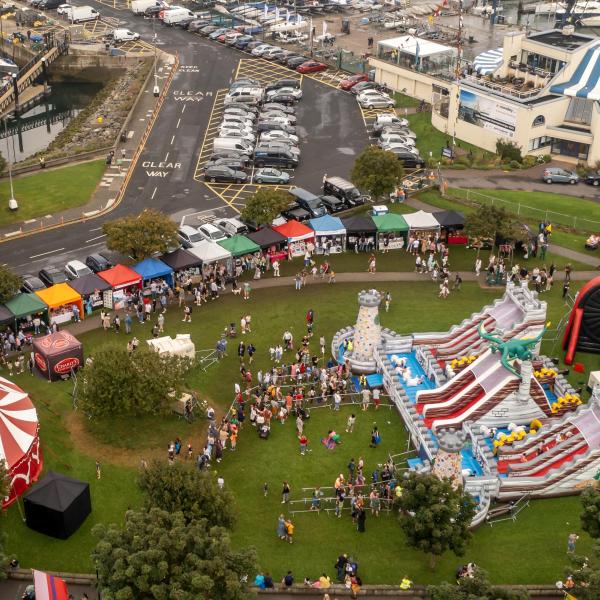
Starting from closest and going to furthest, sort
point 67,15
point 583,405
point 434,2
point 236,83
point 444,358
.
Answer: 1. point 583,405
2. point 444,358
3. point 236,83
4. point 67,15
5. point 434,2

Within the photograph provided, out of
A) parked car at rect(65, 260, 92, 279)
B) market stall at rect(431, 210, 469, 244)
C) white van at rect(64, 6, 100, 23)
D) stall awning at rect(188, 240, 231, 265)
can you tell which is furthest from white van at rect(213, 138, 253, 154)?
white van at rect(64, 6, 100, 23)

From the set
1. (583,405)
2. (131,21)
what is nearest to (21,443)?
(583,405)

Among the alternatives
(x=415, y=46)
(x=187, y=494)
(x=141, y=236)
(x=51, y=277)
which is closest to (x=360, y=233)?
(x=141, y=236)

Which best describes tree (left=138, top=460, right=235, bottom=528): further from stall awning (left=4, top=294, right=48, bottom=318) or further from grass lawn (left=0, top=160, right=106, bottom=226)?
grass lawn (left=0, top=160, right=106, bottom=226)

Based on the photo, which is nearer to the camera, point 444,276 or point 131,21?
point 444,276

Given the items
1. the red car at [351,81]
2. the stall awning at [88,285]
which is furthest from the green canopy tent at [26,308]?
the red car at [351,81]

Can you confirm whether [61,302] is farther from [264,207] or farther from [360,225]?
[360,225]

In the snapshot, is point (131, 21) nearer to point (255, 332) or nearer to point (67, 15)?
point (67, 15)

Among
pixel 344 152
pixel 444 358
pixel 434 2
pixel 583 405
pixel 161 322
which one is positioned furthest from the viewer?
pixel 434 2
